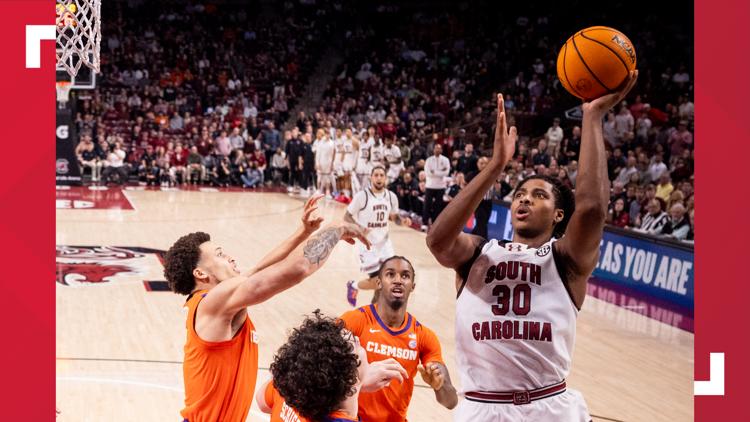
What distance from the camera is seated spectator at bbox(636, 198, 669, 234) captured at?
1235cm

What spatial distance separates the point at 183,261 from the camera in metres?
4.41

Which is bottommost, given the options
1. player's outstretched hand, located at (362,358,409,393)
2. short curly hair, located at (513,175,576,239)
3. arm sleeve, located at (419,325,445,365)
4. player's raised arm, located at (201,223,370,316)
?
arm sleeve, located at (419,325,445,365)

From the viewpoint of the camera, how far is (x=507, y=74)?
29.2 meters

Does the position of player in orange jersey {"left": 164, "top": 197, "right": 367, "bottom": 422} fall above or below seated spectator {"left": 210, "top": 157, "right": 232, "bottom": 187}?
above

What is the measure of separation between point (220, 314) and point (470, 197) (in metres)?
1.25

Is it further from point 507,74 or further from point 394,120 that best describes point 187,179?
point 507,74

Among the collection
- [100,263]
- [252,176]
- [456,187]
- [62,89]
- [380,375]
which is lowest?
[100,263]

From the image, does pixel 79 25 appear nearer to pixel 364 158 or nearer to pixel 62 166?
pixel 364 158

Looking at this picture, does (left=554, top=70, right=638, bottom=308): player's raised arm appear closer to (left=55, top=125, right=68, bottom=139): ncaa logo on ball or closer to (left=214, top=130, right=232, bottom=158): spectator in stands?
(left=55, top=125, right=68, bottom=139): ncaa logo on ball

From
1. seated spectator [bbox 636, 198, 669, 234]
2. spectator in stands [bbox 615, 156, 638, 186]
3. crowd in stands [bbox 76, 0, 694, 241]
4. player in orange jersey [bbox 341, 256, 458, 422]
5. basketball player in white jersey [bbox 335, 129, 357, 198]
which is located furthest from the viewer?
basketball player in white jersey [bbox 335, 129, 357, 198]

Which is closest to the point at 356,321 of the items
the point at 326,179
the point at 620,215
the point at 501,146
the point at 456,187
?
the point at 501,146

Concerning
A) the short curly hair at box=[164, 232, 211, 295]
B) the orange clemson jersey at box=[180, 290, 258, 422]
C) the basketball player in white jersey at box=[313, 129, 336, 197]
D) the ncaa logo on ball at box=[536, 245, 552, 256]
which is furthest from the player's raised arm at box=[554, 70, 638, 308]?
the basketball player in white jersey at box=[313, 129, 336, 197]

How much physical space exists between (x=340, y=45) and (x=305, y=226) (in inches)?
1188

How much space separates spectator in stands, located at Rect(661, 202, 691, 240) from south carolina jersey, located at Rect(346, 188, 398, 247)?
4130 millimetres
